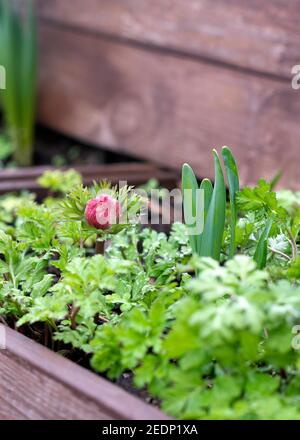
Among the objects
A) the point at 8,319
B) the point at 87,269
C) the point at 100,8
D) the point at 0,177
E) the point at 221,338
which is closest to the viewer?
the point at 221,338

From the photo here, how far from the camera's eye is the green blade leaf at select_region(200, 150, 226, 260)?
1052mm

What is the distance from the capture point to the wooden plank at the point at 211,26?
192 cm

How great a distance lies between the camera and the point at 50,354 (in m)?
1.00

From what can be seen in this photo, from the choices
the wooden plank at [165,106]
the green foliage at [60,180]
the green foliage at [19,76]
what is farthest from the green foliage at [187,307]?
the green foliage at [19,76]

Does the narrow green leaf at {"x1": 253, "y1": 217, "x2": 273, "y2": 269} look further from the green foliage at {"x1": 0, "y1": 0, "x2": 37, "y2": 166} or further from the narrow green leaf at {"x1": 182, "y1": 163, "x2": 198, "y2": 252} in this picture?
the green foliage at {"x1": 0, "y1": 0, "x2": 37, "y2": 166}

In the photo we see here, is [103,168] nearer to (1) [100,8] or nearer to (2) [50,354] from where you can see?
(1) [100,8]

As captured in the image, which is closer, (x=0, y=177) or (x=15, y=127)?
(x=0, y=177)

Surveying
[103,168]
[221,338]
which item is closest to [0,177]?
[103,168]

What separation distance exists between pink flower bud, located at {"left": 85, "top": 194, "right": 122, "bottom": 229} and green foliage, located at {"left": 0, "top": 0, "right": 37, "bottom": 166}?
1.61 m

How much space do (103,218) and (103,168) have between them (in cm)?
123

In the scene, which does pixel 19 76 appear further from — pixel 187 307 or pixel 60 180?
pixel 187 307

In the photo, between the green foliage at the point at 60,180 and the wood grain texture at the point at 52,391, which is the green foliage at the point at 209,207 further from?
the green foliage at the point at 60,180

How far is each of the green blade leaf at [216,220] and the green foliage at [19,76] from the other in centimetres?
163

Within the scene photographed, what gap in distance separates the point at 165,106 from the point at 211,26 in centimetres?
31
